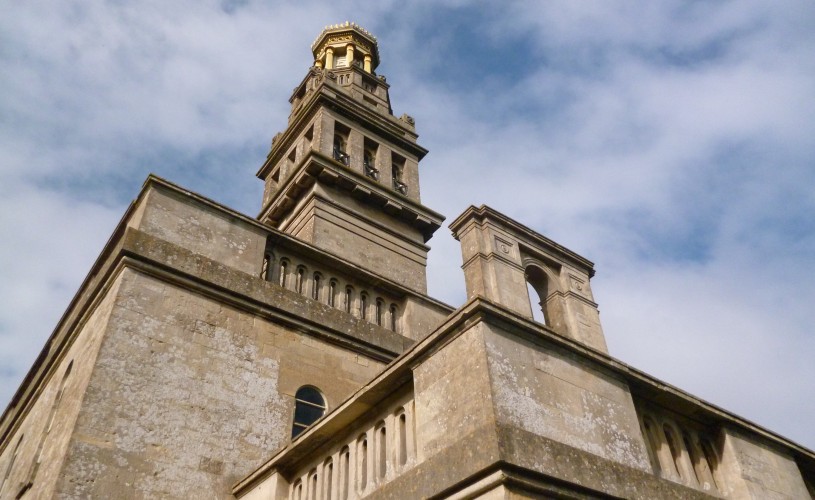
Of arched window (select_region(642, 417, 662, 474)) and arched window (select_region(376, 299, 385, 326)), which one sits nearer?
arched window (select_region(642, 417, 662, 474))

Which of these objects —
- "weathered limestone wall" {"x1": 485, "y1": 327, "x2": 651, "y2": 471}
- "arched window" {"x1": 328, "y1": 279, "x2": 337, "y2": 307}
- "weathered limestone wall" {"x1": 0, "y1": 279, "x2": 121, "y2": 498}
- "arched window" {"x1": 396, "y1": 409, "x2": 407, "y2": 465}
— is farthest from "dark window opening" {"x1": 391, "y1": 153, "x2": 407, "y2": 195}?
"arched window" {"x1": 396, "y1": 409, "x2": 407, "y2": 465}

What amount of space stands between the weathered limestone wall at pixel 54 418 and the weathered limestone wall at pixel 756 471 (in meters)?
7.95

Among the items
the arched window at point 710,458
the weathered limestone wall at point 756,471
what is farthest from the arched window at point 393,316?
the weathered limestone wall at point 756,471

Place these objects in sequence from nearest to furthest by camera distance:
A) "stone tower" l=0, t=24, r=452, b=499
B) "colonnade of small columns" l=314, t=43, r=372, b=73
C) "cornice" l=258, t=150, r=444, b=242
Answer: "stone tower" l=0, t=24, r=452, b=499, "cornice" l=258, t=150, r=444, b=242, "colonnade of small columns" l=314, t=43, r=372, b=73

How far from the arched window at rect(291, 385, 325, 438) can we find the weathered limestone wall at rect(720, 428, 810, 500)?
224 inches

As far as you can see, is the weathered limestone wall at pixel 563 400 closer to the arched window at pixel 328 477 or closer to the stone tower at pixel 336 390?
the stone tower at pixel 336 390

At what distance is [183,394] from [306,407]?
1996 millimetres

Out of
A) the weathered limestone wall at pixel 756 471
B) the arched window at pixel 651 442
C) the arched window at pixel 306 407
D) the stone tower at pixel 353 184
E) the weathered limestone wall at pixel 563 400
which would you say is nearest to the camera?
the weathered limestone wall at pixel 563 400

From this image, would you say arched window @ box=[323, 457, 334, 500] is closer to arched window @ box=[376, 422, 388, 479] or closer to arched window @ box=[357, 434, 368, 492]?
arched window @ box=[357, 434, 368, 492]

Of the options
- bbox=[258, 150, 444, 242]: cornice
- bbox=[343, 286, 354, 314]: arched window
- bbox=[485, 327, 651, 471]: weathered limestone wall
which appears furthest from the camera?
bbox=[258, 150, 444, 242]: cornice

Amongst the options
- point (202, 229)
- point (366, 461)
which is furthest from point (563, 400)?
point (202, 229)

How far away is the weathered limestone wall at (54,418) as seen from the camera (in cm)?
822

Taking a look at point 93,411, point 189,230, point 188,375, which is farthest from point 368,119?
point 93,411

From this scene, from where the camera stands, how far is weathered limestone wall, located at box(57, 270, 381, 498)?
26.8 feet
